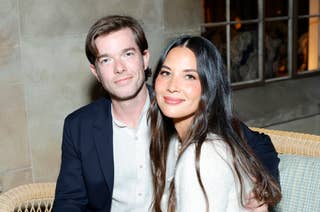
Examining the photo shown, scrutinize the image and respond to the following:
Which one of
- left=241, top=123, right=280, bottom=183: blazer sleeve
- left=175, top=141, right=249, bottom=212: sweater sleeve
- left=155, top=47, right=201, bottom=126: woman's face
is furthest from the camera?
left=241, top=123, right=280, bottom=183: blazer sleeve

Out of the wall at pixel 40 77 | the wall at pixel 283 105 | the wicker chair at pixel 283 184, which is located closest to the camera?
the wicker chair at pixel 283 184

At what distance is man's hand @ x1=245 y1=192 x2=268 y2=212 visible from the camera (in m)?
1.46

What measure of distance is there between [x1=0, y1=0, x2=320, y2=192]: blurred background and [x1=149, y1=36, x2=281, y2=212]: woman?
3.08 ft

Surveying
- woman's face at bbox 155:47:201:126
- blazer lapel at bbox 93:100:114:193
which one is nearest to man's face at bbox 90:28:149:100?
blazer lapel at bbox 93:100:114:193

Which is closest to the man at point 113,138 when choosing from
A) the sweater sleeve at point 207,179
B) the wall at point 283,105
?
the sweater sleeve at point 207,179

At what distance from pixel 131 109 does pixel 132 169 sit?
208 mm

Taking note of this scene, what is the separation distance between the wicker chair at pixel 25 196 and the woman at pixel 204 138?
23.7 inches

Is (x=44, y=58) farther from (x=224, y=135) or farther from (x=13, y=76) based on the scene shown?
(x=224, y=135)

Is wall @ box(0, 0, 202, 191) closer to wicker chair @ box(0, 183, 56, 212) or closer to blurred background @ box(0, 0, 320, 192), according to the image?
blurred background @ box(0, 0, 320, 192)

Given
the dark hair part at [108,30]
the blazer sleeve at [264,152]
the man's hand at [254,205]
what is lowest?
the man's hand at [254,205]

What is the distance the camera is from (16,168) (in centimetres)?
229

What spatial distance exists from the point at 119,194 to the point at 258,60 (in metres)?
1.80

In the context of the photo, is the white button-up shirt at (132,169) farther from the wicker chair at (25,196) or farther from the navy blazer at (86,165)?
the wicker chair at (25,196)

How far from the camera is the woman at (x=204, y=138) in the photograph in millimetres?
1292
